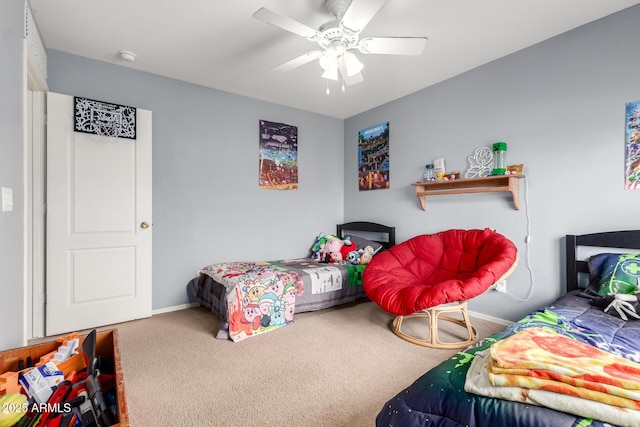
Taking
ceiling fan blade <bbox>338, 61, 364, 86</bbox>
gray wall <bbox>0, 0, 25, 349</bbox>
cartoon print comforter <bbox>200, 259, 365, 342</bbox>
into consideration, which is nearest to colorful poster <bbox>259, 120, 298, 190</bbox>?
cartoon print comforter <bbox>200, 259, 365, 342</bbox>

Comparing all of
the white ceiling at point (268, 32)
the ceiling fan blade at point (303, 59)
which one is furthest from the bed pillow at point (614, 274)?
the ceiling fan blade at point (303, 59)

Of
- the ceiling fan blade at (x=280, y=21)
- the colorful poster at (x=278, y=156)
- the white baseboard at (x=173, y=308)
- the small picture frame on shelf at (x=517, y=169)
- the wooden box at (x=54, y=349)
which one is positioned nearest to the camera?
the wooden box at (x=54, y=349)

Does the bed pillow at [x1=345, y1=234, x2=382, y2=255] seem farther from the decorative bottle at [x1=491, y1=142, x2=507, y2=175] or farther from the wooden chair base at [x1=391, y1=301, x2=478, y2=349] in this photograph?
the decorative bottle at [x1=491, y1=142, x2=507, y2=175]

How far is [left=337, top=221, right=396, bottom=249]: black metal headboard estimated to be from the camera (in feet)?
12.5

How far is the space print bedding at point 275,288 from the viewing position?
102 inches

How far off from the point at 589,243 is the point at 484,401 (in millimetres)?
2090

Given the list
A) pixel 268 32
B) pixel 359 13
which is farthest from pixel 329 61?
pixel 268 32

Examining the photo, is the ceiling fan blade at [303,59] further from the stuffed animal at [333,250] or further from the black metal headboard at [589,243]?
the black metal headboard at [589,243]

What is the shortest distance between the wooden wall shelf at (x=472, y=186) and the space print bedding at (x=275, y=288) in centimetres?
66

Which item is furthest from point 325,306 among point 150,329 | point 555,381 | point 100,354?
point 555,381

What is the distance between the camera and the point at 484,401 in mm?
899

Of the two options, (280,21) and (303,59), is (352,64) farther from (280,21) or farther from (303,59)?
(280,21)

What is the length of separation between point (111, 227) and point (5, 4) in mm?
1828

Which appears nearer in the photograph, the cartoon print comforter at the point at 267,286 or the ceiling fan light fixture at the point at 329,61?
the ceiling fan light fixture at the point at 329,61
